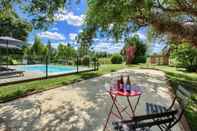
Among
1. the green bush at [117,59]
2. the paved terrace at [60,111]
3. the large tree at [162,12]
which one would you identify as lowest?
the paved terrace at [60,111]

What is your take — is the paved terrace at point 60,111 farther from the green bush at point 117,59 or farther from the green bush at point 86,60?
the green bush at point 117,59

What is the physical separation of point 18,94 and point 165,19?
210 inches

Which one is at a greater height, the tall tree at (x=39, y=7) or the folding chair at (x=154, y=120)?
the tall tree at (x=39, y=7)

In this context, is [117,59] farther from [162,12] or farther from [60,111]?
[60,111]

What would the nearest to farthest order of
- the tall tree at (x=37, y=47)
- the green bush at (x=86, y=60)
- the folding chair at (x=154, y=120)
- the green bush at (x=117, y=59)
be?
the folding chair at (x=154, y=120), the green bush at (x=86, y=60), the green bush at (x=117, y=59), the tall tree at (x=37, y=47)

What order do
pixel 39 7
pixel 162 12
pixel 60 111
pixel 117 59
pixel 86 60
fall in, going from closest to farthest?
pixel 60 111 → pixel 39 7 → pixel 162 12 → pixel 86 60 → pixel 117 59

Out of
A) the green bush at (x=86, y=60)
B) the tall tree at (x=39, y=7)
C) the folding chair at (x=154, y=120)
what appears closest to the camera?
the folding chair at (x=154, y=120)

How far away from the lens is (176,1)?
863 cm

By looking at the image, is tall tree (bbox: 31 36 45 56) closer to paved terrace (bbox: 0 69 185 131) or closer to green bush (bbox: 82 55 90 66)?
green bush (bbox: 82 55 90 66)

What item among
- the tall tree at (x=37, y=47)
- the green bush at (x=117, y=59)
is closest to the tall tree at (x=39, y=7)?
the green bush at (x=117, y=59)

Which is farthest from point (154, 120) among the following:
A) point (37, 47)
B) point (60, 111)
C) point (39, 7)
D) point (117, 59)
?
point (37, 47)

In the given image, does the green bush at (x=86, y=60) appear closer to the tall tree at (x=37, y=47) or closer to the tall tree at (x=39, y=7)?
the tall tree at (x=39, y=7)

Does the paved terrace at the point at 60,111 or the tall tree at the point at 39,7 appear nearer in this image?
the paved terrace at the point at 60,111

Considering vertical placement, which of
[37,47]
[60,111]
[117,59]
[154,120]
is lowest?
[60,111]
